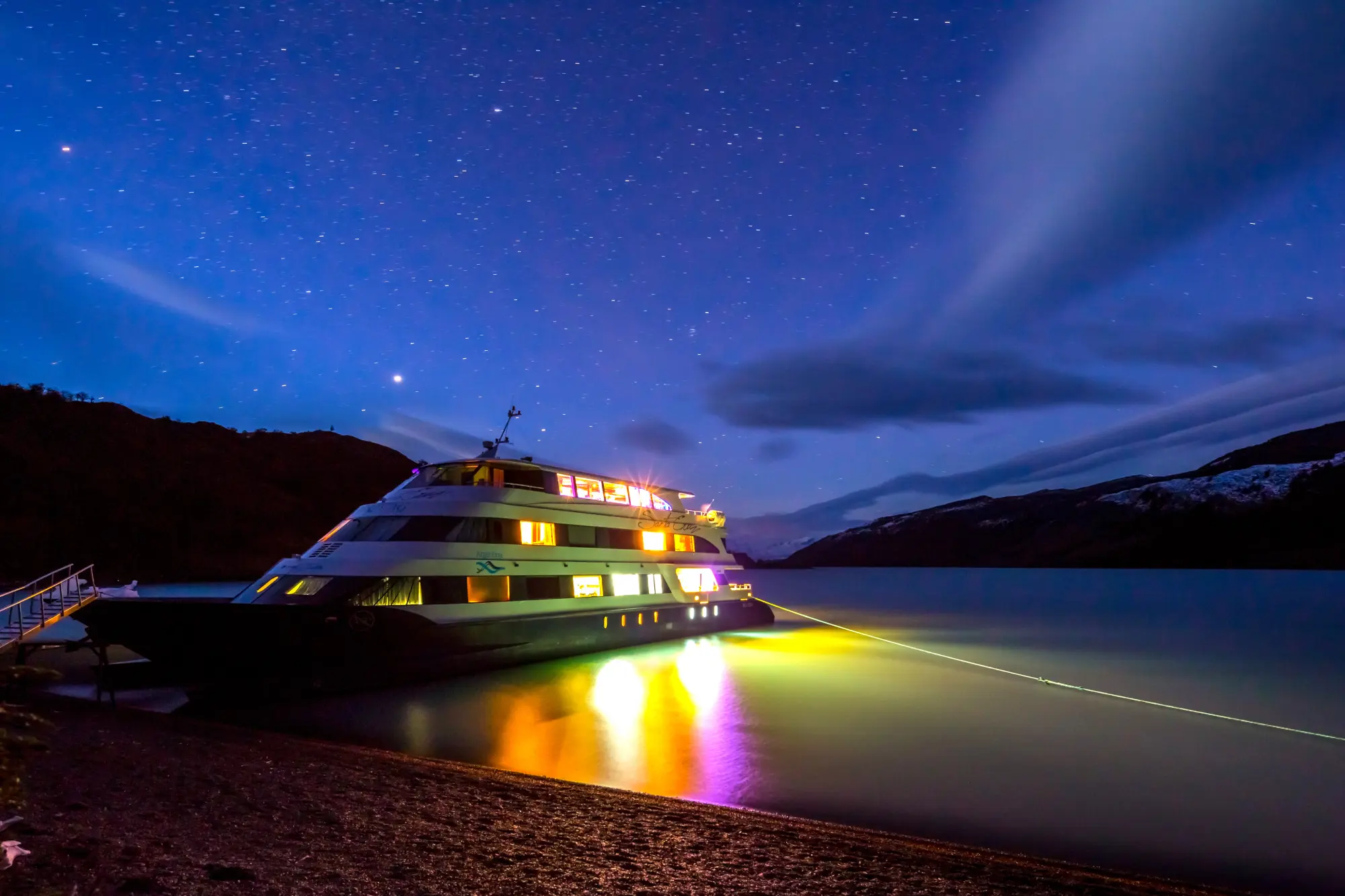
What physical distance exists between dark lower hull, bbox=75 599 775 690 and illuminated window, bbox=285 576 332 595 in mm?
1127

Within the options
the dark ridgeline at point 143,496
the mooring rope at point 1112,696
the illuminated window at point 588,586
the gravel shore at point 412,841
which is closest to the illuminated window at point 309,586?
the gravel shore at point 412,841

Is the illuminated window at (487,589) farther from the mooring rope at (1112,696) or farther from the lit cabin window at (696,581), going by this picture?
the mooring rope at (1112,696)

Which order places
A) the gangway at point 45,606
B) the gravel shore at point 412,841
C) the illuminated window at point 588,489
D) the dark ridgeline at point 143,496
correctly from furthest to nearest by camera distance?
1. the dark ridgeline at point 143,496
2. the illuminated window at point 588,489
3. the gangway at point 45,606
4. the gravel shore at point 412,841

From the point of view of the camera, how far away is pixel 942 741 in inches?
583

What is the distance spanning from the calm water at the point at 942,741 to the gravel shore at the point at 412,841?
80.0 inches

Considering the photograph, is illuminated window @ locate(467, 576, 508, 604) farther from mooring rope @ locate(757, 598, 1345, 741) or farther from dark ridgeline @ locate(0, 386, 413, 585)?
dark ridgeline @ locate(0, 386, 413, 585)

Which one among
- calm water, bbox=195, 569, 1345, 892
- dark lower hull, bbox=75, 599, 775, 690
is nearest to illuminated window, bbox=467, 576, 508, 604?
dark lower hull, bbox=75, 599, 775, 690

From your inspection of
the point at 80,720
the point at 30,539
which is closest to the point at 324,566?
the point at 80,720

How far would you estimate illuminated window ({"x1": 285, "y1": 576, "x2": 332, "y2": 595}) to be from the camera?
55.6ft

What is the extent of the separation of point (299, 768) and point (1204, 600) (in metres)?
92.0

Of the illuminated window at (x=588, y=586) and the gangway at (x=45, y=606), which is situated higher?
the gangway at (x=45, y=606)

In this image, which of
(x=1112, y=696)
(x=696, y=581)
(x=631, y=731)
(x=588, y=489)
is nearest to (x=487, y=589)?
(x=588, y=489)

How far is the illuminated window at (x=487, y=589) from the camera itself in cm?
1891

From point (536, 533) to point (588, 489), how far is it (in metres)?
3.39
